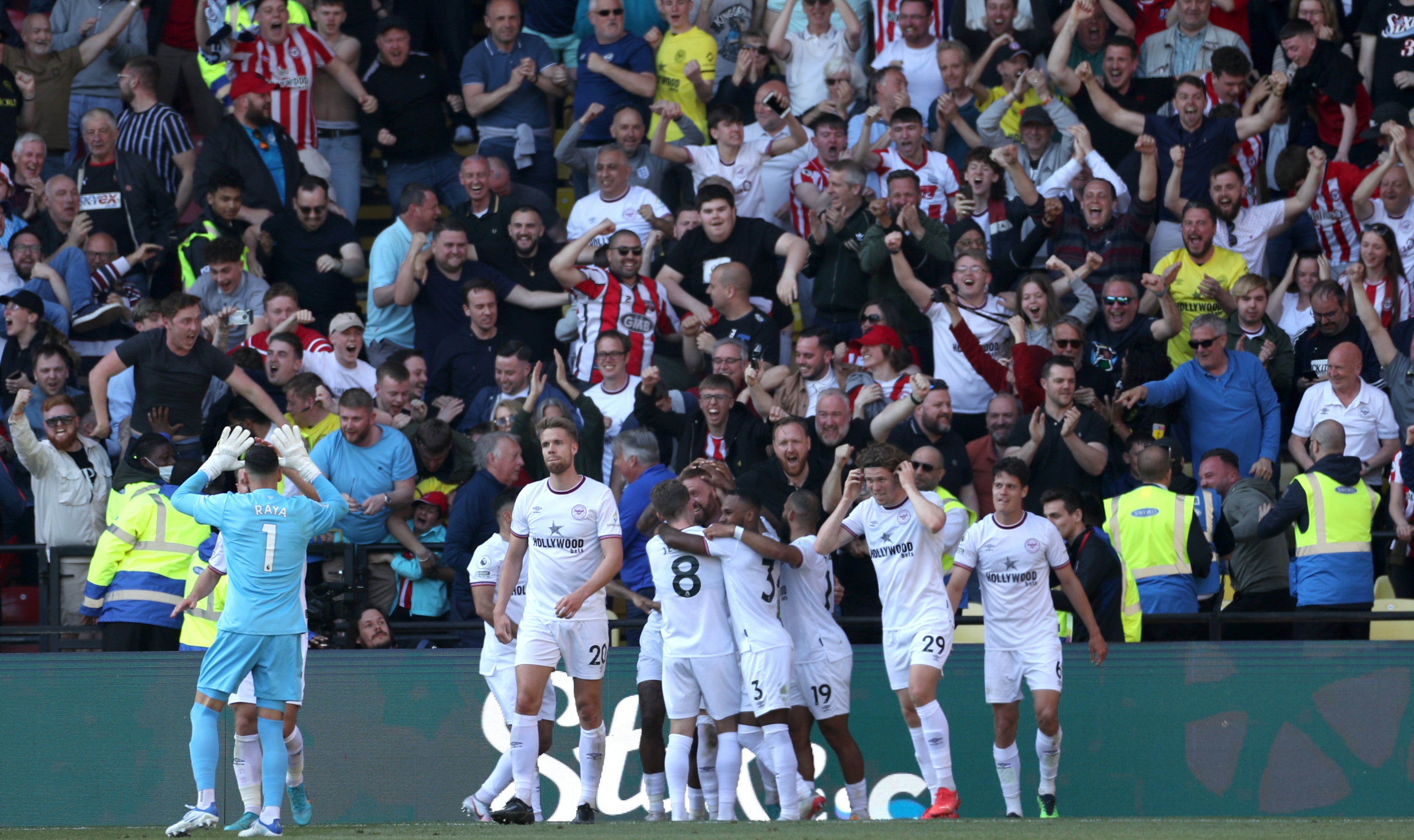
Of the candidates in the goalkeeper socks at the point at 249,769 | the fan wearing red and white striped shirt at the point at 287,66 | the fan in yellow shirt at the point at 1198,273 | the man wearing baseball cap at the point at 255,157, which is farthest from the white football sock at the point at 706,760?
the fan wearing red and white striped shirt at the point at 287,66

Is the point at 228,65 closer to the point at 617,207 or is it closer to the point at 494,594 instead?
the point at 617,207

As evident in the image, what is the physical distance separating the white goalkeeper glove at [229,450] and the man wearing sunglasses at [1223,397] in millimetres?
6162

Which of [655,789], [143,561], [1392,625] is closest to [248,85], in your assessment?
[143,561]

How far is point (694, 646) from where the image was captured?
30.7 feet

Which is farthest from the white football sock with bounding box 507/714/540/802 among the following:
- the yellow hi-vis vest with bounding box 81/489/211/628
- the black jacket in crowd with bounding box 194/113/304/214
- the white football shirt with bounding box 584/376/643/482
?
the black jacket in crowd with bounding box 194/113/304/214

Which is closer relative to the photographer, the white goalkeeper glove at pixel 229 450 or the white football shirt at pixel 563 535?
the white goalkeeper glove at pixel 229 450

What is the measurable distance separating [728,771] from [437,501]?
10.7 feet

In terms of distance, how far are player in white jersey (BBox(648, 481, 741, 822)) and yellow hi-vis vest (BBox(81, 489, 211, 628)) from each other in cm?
325

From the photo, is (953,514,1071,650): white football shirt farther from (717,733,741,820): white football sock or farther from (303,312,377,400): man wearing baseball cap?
(303,312,377,400): man wearing baseball cap

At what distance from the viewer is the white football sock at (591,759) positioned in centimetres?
932

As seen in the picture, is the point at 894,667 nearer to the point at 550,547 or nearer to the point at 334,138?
the point at 550,547

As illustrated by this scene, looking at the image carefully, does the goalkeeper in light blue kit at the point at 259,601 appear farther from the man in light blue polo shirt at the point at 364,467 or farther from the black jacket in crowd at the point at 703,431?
the black jacket in crowd at the point at 703,431

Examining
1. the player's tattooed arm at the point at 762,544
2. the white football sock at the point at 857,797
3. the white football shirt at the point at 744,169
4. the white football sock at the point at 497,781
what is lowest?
the white football sock at the point at 857,797

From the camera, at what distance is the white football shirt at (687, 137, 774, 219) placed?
13.9 m
